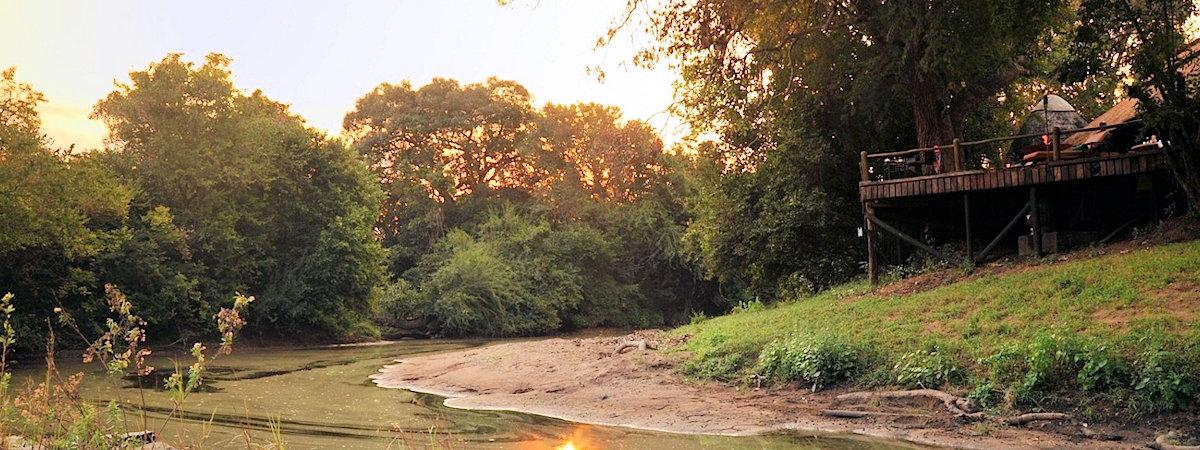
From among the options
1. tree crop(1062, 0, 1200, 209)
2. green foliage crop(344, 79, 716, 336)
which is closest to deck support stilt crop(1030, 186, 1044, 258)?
tree crop(1062, 0, 1200, 209)

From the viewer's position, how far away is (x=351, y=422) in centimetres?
1409

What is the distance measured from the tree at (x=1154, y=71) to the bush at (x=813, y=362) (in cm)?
710

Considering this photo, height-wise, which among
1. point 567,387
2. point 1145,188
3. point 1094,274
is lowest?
point 567,387

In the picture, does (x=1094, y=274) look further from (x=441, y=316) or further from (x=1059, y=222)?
(x=441, y=316)

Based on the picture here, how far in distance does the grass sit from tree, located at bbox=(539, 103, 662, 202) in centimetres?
3767

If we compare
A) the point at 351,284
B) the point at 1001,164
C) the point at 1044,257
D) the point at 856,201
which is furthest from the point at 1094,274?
the point at 351,284

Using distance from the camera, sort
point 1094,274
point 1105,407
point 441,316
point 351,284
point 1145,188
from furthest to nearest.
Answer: point 441,316 → point 351,284 → point 1145,188 → point 1094,274 → point 1105,407

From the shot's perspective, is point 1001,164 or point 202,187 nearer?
point 1001,164

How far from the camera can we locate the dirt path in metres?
11.8

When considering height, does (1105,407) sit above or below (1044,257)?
below

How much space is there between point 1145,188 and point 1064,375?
882 cm

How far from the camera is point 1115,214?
22.1 m

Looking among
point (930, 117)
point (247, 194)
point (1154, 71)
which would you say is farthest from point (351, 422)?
point (247, 194)

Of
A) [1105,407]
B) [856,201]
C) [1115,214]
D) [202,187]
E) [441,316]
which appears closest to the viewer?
[1105,407]
